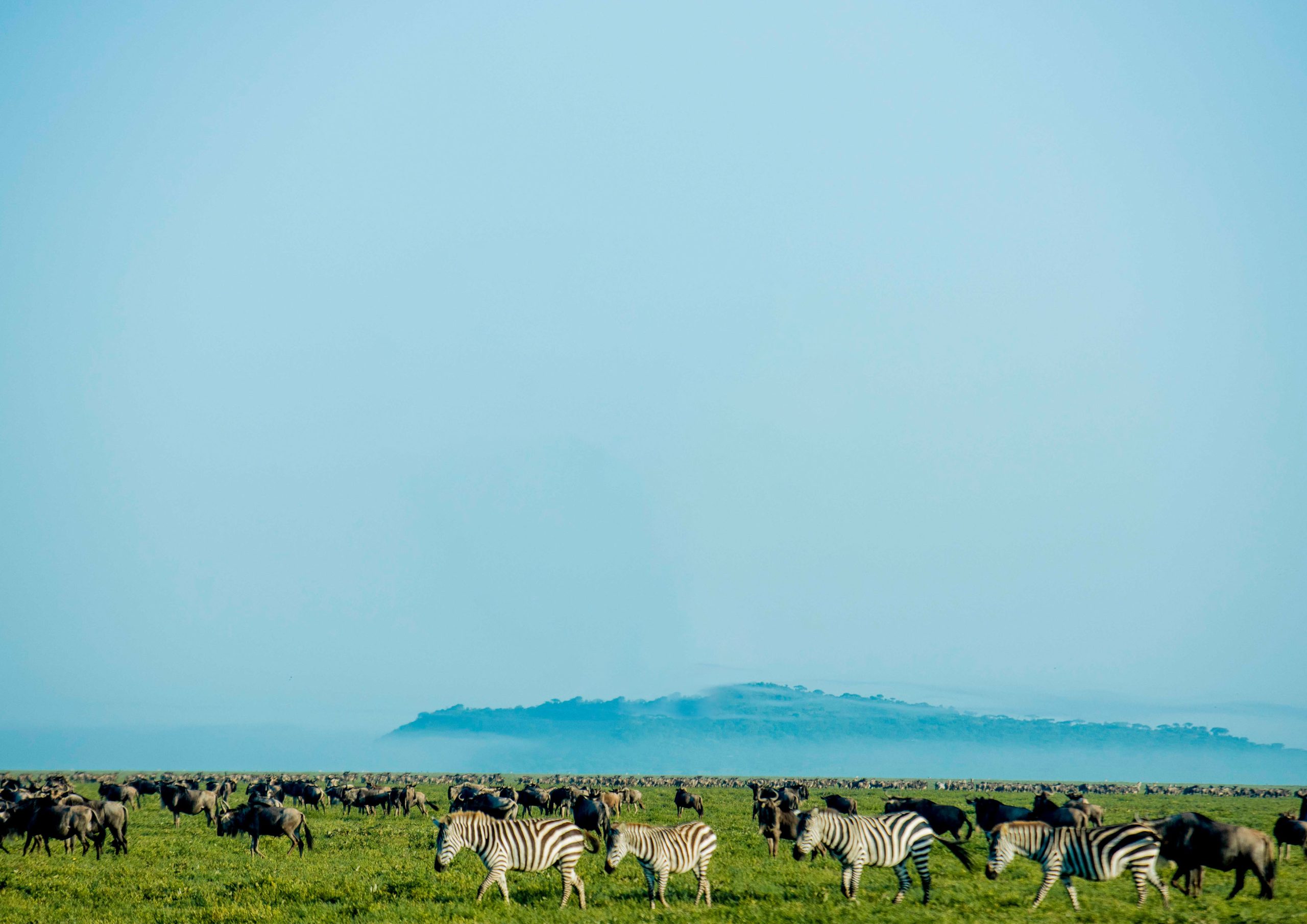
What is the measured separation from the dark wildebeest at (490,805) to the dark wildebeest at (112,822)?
12087mm

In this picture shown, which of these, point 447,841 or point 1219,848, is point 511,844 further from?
point 1219,848

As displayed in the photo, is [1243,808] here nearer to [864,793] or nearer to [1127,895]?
[864,793]

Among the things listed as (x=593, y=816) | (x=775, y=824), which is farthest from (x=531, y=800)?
(x=775, y=824)

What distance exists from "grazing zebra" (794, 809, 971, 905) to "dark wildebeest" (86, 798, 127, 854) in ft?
80.0

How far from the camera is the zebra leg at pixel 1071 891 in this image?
2284 centimetres

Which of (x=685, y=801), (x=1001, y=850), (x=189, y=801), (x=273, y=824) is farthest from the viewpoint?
(x=685, y=801)

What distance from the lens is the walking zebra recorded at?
2286 centimetres

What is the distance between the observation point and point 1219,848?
Answer: 2344cm

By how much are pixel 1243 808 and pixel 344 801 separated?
67266 mm

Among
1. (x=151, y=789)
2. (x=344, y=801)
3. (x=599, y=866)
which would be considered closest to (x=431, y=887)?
(x=599, y=866)

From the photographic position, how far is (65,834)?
33.0 metres

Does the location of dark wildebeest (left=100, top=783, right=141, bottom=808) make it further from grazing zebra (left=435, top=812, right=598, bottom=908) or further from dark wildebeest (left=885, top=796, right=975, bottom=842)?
dark wildebeest (left=885, top=796, right=975, bottom=842)

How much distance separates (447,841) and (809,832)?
931 centimetres

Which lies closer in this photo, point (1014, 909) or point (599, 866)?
point (1014, 909)
